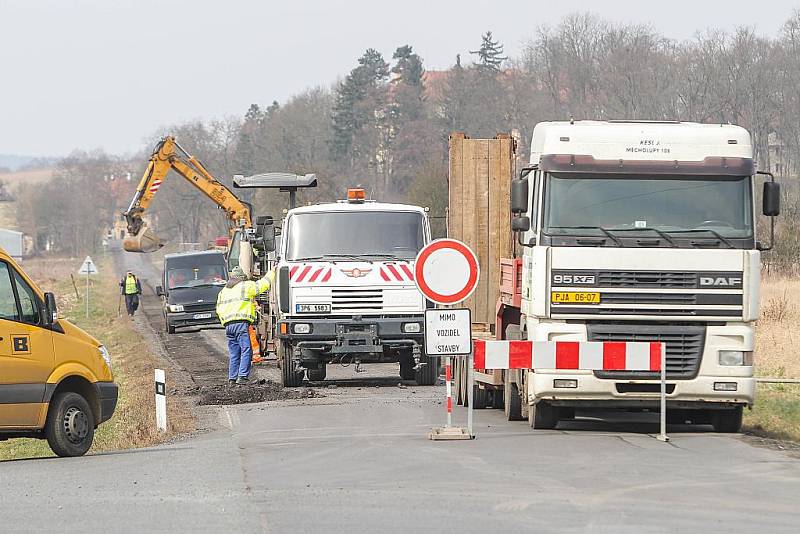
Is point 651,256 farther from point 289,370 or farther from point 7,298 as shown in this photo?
point 289,370

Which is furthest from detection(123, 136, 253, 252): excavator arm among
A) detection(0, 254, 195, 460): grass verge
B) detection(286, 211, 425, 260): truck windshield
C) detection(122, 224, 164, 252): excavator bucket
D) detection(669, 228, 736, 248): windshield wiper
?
detection(669, 228, 736, 248): windshield wiper

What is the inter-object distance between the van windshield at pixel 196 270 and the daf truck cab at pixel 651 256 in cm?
2887

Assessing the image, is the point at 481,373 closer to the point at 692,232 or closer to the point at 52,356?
the point at 692,232

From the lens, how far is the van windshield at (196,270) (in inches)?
1654

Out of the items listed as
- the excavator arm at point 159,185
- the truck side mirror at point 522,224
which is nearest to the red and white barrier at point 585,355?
the truck side mirror at point 522,224

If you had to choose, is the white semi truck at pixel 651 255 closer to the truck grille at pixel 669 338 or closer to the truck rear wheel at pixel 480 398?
the truck grille at pixel 669 338

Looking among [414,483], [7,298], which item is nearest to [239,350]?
[7,298]

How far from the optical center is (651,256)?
13617 mm

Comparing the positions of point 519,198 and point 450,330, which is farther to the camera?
point 519,198

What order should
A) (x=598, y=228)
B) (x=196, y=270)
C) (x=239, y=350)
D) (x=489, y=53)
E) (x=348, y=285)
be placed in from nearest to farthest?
1. (x=598, y=228)
2. (x=348, y=285)
3. (x=239, y=350)
4. (x=196, y=270)
5. (x=489, y=53)

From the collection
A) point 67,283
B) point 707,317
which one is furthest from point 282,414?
point 67,283

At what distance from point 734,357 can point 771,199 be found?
163cm

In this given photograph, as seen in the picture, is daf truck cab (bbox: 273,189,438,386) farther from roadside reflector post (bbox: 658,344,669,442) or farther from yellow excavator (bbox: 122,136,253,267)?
yellow excavator (bbox: 122,136,253,267)

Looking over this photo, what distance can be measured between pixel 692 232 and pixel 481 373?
4.44 meters
